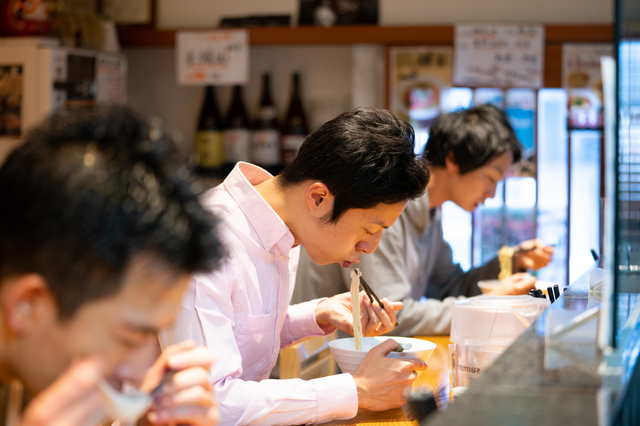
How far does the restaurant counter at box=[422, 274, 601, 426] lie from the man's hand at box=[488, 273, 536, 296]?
0.97 meters

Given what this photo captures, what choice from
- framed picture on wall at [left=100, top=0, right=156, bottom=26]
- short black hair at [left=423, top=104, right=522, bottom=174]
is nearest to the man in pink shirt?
short black hair at [left=423, top=104, right=522, bottom=174]

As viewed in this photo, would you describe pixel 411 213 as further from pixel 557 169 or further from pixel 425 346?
pixel 557 169

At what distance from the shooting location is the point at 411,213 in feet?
7.25

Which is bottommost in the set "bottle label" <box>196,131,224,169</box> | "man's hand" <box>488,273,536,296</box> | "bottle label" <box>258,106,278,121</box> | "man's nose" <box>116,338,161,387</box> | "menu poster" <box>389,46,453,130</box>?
"man's hand" <box>488,273,536,296</box>

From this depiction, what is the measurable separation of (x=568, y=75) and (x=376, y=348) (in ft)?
7.40

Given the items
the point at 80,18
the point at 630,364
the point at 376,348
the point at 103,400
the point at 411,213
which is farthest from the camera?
the point at 80,18

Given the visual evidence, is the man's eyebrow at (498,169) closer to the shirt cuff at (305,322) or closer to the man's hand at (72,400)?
the shirt cuff at (305,322)

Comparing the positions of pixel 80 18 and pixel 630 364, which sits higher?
pixel 80 18

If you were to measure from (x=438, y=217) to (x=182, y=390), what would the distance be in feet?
6.11

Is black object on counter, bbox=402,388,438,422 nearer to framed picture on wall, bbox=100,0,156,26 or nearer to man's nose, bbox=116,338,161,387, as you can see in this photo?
man's nose, bbox=116,338,161,387

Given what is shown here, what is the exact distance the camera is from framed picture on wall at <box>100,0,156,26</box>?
3281mm

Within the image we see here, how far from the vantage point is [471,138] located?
2375 millimetres

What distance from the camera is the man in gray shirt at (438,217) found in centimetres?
209

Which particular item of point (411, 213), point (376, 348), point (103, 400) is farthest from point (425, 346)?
point (411, 213)
